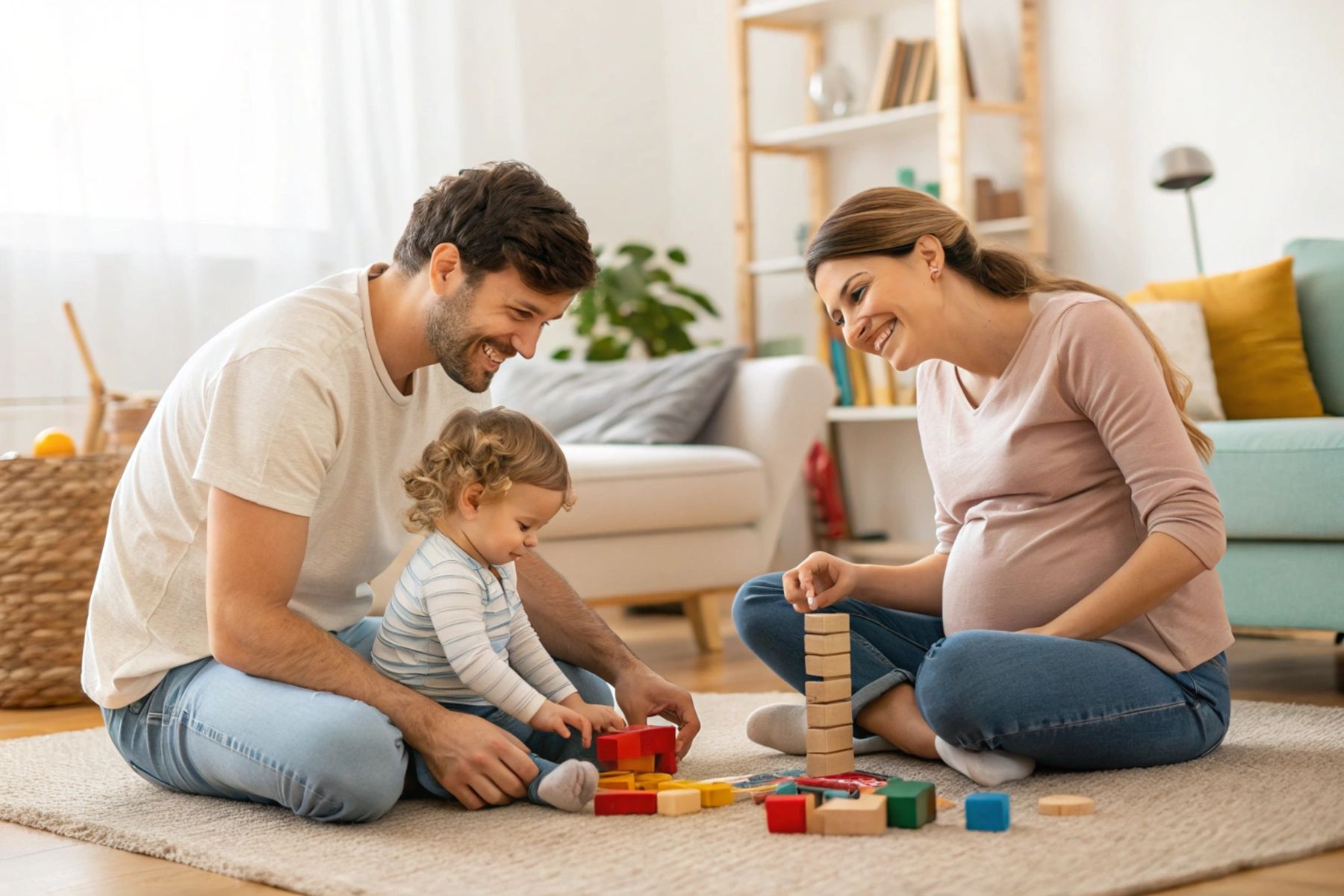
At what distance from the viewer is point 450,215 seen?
172 centimetres

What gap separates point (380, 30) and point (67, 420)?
1536mm

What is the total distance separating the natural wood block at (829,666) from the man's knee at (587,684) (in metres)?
0.33

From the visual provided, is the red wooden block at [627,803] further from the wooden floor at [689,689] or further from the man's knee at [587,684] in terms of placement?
the wooden floor at [689,689]

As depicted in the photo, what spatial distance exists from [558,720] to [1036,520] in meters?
0.63

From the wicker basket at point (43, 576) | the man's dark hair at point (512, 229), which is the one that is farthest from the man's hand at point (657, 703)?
the wicker basket at point (43, 576)

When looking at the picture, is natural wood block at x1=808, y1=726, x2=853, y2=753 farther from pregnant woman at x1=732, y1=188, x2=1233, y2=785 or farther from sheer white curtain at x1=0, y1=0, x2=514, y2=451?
sheer white curtain at x1=0, y1=0, x2=514, y2=451

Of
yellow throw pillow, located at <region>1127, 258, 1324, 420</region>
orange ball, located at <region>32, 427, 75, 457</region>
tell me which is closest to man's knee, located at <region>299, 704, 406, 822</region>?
orange ball, located at <region>32, 427, 75, 457</region>

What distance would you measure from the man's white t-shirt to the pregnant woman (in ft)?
1.76

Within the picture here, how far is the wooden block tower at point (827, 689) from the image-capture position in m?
1.72

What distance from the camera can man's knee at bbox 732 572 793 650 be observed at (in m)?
2.03

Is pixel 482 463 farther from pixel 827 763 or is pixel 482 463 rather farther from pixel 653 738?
pixel 827 763

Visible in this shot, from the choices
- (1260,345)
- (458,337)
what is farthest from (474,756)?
(1260,345)

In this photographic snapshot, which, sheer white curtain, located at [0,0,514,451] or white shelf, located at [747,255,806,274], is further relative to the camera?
white shelf, located at [747,255,806,274]

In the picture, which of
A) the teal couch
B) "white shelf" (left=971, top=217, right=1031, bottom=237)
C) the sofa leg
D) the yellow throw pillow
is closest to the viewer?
the teal couch
